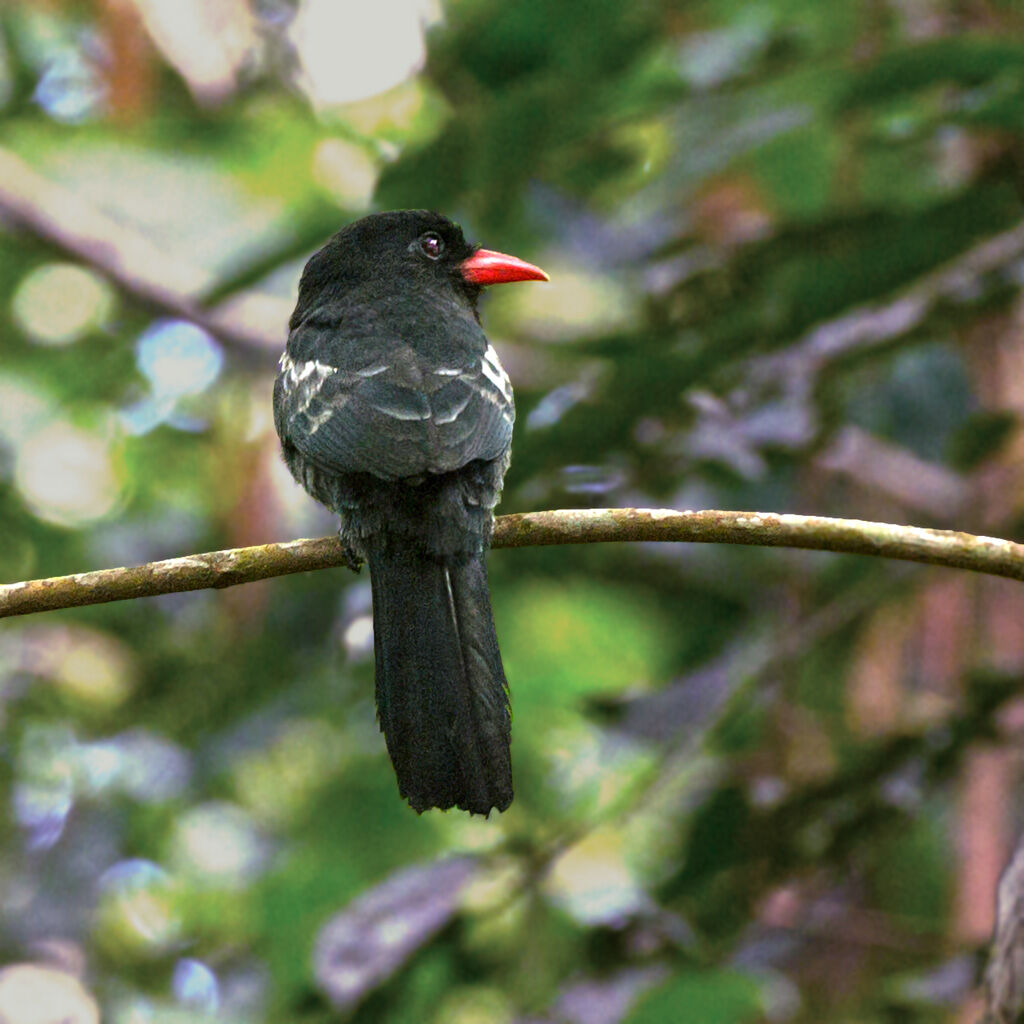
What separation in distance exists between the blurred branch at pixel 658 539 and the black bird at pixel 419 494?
10.3 inches

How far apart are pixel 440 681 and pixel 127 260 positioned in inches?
143

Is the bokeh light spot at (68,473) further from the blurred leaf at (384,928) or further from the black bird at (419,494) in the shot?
the blurred leaf at (384,928)

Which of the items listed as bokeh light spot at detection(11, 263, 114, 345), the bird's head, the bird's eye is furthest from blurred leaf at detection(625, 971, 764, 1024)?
A: bokeh light spot at detection(11, 263, 114, 345)

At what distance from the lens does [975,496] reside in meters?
4.42

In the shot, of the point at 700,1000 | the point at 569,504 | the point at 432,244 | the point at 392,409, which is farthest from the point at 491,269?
the point at 700,1000

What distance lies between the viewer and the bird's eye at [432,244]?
154 inches

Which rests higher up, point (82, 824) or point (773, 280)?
point (773, 280)

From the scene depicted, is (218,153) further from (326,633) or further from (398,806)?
(398,806)

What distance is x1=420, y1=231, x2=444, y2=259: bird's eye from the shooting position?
12.8 ft

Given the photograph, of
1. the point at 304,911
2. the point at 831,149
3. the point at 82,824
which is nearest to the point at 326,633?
the point at 304,911

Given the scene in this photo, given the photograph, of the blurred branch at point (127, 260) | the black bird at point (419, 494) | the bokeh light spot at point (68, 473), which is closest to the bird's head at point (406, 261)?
the black bird at point (419, 494)

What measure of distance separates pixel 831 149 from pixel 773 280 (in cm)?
168

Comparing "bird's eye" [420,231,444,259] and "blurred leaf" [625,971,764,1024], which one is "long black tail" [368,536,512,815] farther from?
"bird's eye" [420,231,444,259]

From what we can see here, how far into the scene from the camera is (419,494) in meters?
2.79
